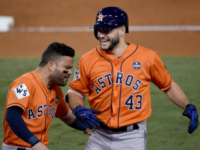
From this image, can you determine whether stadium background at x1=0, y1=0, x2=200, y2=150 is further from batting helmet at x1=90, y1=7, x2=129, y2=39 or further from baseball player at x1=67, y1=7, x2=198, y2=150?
batting helmet at x1=90, y1=7, x2=129, y2=39

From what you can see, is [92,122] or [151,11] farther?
[151,11]

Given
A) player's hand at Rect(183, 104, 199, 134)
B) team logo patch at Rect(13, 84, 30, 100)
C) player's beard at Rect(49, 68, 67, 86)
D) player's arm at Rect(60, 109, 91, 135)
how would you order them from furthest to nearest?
player's arm at Rect(60, 109, 91, 135) → player's hand at Rect(183, 104, 199, 134) → player's beard at Rect(49, 68, 67, 86) → team logo patch at Rect(13, 84, 30, 100)

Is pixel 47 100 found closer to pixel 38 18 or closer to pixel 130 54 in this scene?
pixel 130 54

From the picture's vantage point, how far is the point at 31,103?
324cm

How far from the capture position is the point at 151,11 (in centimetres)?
1653

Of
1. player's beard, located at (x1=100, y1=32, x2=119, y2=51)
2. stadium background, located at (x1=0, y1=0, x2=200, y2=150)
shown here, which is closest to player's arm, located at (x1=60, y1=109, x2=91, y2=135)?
player's beard, located at (x1=100, y1=32, x2=119, y2=51)

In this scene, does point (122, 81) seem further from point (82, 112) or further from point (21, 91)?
point (21, 91)

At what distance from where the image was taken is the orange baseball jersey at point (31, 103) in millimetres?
3115

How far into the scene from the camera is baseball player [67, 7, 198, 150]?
3.56 meters

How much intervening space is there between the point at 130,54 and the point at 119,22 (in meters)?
0.34

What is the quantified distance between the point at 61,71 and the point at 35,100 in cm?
36

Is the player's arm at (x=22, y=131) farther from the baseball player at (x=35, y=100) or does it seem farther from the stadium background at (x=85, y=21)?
the stadium background at (x=85, y=21)

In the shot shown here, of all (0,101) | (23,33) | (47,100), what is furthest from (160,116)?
(23,33)

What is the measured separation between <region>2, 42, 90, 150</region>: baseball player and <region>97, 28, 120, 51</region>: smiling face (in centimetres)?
35
